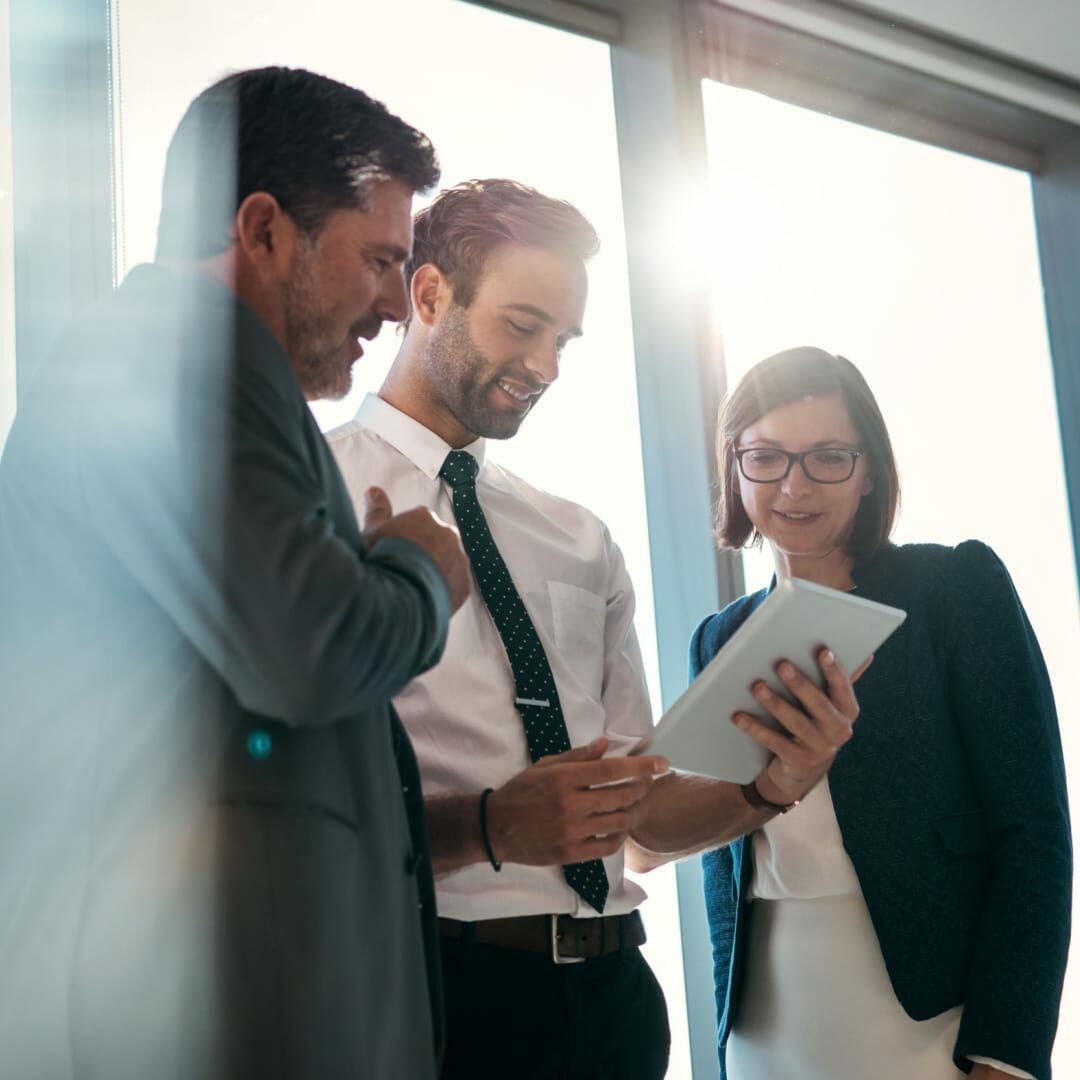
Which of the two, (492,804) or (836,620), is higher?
(836,620)

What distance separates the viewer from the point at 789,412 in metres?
1.98

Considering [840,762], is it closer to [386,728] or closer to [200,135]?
[386,728]

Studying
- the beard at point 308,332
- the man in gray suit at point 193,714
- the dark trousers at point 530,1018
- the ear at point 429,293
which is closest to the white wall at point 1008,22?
the ear at point 429,293

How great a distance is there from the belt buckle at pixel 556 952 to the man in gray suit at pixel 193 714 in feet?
1.44

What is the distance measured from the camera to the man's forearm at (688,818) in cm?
174

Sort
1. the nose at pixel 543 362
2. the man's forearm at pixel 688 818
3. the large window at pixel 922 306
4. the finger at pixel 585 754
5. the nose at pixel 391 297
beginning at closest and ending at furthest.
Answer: the nose at pixel 391 297 → the finger at pixel 585 754 → the man's forearm at pixel 688 818 → the nose at pixel 543 362 → the large window at pixel 922 306

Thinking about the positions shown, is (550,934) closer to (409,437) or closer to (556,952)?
(556,952)

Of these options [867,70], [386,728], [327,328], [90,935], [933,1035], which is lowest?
[933,1035]

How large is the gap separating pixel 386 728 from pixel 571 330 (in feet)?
2.99

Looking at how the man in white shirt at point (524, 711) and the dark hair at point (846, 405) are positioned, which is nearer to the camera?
the man in white shirt at point (524, 711)

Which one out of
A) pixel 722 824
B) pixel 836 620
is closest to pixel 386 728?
pixel 836 620

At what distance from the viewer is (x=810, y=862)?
5.90 feet

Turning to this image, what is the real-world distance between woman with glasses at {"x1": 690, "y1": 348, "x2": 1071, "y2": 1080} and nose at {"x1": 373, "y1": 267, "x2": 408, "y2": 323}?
68 centimetres

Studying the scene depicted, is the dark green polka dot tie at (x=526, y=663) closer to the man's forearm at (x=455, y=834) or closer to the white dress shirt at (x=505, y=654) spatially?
the white dress shirt at (x=505, y=654)
